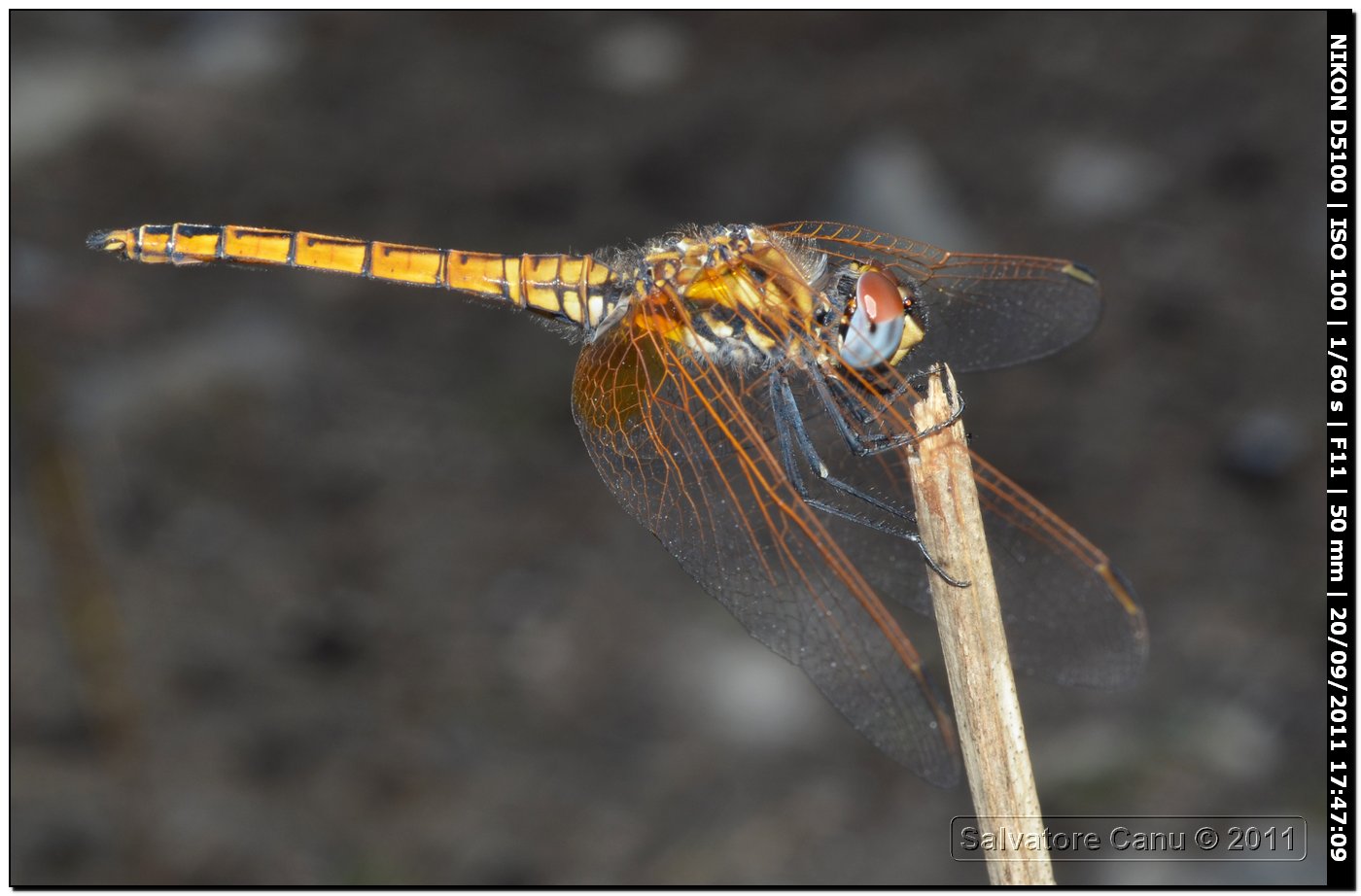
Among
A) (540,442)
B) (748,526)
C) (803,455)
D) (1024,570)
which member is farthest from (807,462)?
(540,442)

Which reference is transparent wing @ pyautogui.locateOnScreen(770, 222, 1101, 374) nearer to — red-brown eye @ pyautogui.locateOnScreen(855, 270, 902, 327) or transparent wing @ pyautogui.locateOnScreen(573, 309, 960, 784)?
red-brown eye @ pyautogui.locateOnScreen(855, 270, 902, 327)

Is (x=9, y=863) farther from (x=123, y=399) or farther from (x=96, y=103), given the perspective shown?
(x=96, y=103)

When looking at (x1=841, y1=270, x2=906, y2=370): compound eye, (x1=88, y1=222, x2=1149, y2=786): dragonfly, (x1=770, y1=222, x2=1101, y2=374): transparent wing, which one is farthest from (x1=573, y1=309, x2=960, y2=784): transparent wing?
(x1=770, y1=222, x2=1101, y2=374): transparent wing

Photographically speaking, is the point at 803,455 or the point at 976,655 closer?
the point at 976,655

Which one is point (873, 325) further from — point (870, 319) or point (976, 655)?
point (976, 655)

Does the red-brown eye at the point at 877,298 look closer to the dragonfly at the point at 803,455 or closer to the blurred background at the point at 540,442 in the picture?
the dragonfly at the point at 803,455

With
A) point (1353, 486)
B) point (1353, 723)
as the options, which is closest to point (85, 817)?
point (1353, 723)
